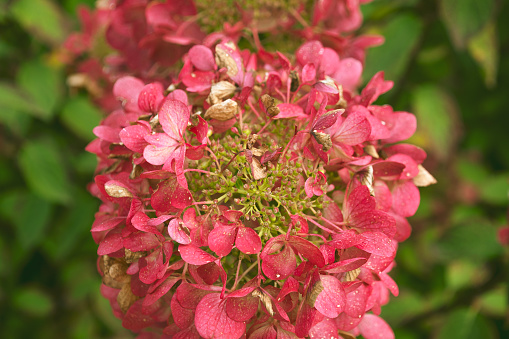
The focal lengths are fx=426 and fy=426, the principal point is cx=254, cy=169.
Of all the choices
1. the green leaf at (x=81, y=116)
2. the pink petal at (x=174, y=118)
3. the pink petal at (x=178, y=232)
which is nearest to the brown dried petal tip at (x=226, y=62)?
the pink petal at (x=174, y=118)

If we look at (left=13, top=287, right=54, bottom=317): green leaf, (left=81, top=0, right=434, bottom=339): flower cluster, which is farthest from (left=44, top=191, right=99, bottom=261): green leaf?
(left=81, top=0, right=434, bottom=339): flower cluster

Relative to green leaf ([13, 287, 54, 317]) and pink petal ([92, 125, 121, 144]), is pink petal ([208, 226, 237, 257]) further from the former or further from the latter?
green leaf ([13, 287, 54, 317])

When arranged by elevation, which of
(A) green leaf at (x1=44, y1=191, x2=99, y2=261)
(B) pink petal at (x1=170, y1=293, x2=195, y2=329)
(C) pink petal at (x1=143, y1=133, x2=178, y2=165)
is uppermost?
(C) pink petal at (x1=143, y1=133, x2=178, y2=165)

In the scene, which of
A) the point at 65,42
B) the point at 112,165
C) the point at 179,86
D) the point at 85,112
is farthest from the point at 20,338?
the point at 179,86

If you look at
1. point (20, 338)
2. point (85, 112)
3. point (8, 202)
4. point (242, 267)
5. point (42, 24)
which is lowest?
point (20, 338)

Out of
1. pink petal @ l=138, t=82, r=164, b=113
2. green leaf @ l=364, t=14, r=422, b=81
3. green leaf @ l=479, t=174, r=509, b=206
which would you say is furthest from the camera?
green leaf @ l=479, t=174, r=509, b=206

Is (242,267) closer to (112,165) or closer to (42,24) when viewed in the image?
(112,165)

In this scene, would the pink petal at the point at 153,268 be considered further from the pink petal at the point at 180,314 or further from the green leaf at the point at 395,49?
the green leaf at the point at 395,49
